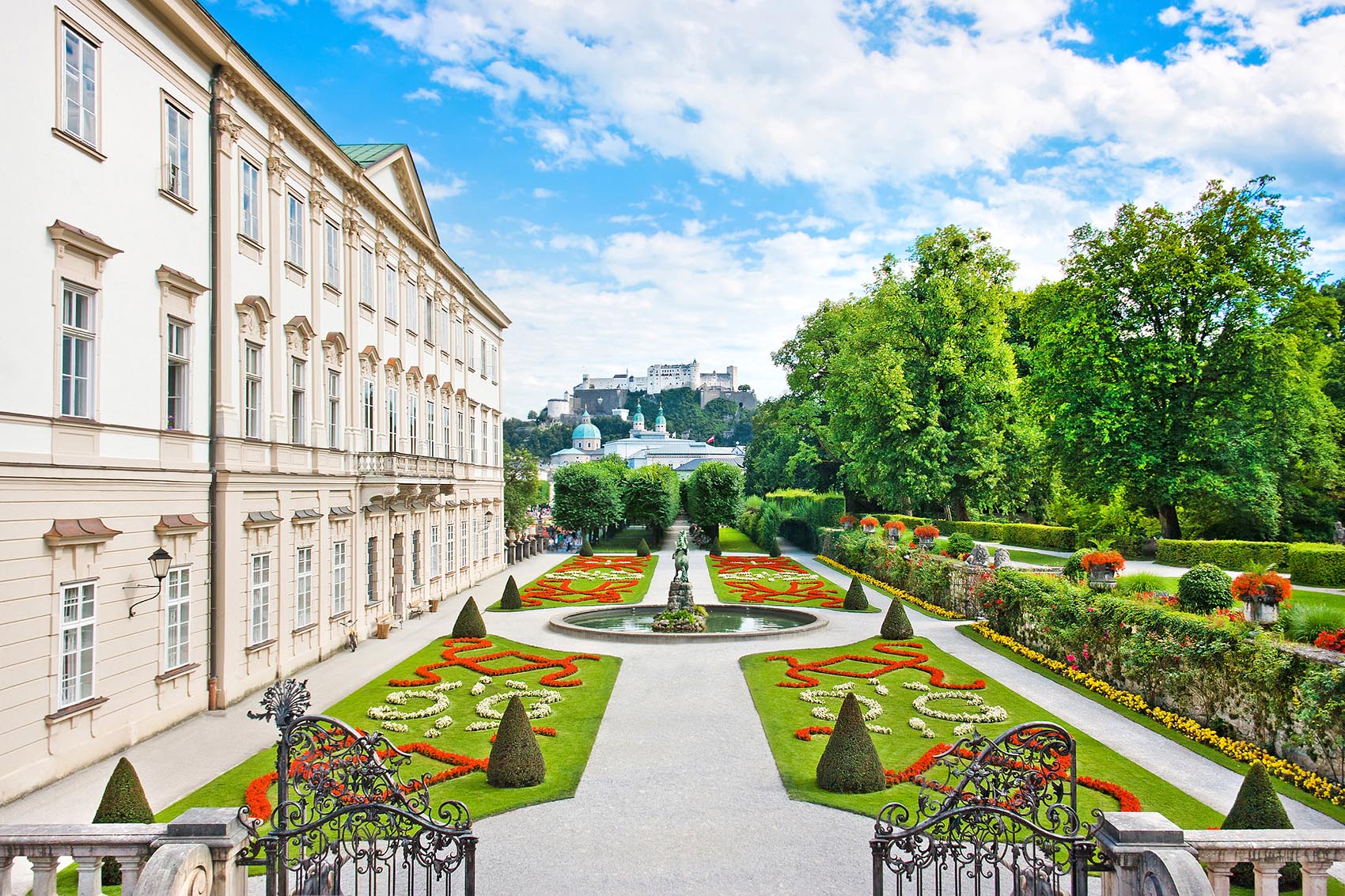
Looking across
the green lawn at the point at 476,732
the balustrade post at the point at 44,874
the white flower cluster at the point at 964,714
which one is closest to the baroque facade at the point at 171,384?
the green lawn at the point at 476,732

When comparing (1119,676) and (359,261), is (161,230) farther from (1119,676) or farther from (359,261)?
(1119,676)

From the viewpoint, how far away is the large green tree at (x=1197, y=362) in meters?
29.4

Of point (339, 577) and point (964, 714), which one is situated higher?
point (339, 577)

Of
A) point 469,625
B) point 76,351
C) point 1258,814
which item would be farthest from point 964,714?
point 76,351

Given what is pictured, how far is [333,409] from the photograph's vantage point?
2298 centimetres

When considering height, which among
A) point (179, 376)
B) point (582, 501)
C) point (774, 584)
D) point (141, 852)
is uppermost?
point (179, 376)

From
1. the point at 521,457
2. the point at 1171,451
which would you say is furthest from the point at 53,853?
the point at 521,457

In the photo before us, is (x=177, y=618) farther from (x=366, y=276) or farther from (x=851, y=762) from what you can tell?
(x=366, y=276)

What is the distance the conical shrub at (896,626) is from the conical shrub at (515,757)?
1347cm

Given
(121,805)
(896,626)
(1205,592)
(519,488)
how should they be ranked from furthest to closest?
1. (519,488)
2. (896,626)
3. (1205,592)
4. (121,805)

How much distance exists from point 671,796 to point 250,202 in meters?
14.8

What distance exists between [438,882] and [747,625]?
1842 centimetres

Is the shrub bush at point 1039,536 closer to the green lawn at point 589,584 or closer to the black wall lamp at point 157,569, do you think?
the green lawn at point 589,584

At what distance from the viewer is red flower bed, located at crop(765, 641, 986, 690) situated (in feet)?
60.6
